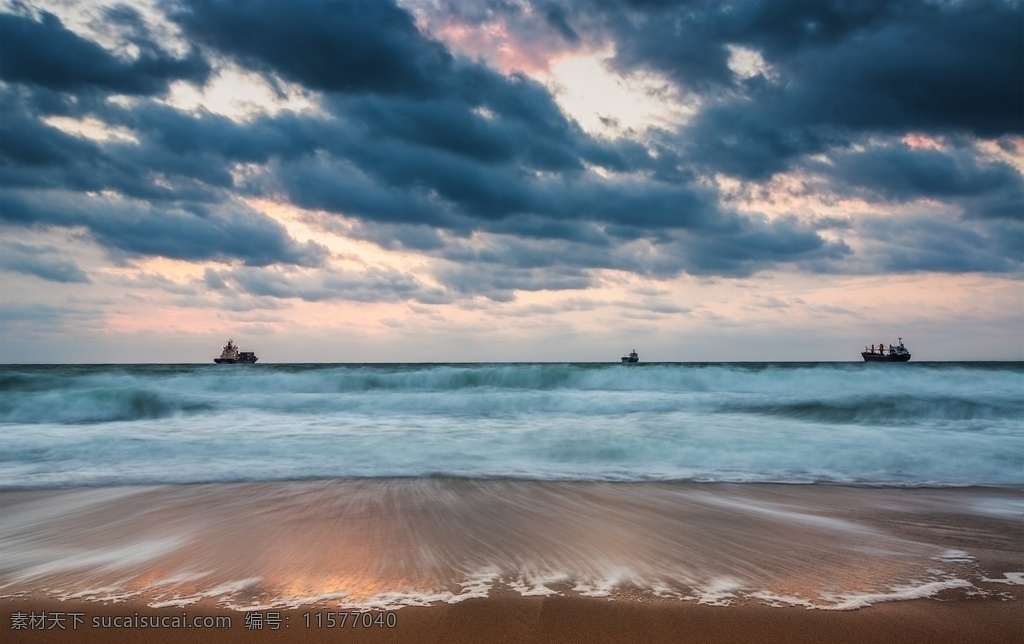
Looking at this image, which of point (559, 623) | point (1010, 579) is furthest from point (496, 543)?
point (1010, 579)

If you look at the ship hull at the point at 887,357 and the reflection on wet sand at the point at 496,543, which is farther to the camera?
the ship hull at the point at 887,357

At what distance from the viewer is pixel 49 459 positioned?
8.21 m

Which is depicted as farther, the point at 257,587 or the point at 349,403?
the point at 349,403

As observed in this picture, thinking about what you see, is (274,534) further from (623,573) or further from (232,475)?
(232,475)

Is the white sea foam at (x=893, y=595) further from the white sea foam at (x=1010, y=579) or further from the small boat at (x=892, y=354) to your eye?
the small boat at (x=892, y=354)

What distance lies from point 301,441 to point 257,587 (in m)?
6.65

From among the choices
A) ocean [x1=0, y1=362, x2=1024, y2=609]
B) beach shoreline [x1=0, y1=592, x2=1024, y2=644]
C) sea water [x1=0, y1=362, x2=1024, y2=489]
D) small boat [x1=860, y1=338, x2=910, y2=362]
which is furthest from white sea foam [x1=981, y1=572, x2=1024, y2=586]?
small boat [x1=860, y1=338, x2=910, y2=362]

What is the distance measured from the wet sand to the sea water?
4.85 feet

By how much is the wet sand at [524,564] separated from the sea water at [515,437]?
1477 mm

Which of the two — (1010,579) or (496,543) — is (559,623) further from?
Result: (1010,579)

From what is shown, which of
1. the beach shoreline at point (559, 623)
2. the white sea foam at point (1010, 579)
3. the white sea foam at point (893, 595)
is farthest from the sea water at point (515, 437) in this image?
the beach shoreline at point (559, 623)

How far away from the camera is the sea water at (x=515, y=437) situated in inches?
292

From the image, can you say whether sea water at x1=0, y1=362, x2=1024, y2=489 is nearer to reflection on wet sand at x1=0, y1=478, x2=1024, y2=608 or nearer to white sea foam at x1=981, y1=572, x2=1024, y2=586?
reflection on wet sand at x1=0, y1=478, x2=1024, y2=608

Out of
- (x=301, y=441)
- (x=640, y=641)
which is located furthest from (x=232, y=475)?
(x=640, y=641)
